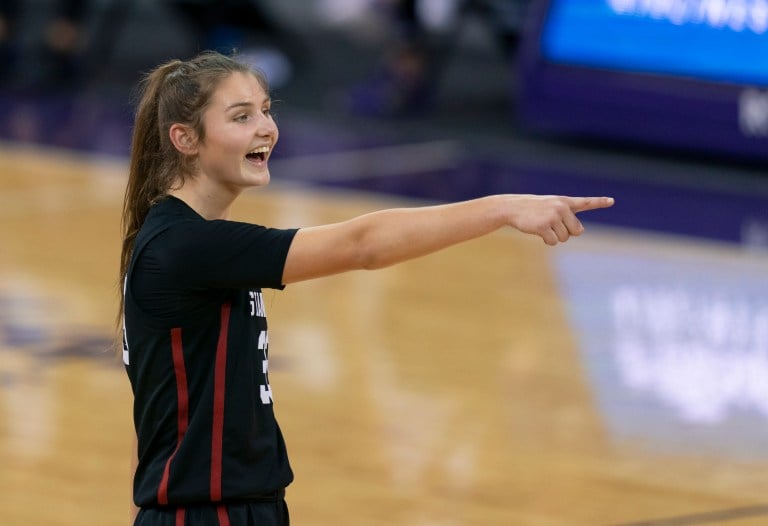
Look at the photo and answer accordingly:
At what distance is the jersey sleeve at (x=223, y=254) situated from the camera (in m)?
2.43

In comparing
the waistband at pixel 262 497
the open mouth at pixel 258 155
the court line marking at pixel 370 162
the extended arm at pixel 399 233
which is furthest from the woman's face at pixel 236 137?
the court line marking at pixel 370 162

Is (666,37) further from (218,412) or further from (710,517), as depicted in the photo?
(218,412)

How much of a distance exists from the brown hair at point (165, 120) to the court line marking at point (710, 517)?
188 centimetres

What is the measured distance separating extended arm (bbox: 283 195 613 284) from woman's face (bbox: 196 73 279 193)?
15 centimetres

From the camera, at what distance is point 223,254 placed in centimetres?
245

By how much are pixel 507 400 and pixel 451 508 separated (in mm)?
1019

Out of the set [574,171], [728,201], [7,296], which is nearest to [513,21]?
[574,171]

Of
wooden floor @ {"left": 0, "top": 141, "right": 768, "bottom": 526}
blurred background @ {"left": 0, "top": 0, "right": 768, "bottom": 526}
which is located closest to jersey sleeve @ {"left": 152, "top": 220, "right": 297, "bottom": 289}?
blurred background @ {"left": 0, "top": 0, "right": 768, "bottom": 526}

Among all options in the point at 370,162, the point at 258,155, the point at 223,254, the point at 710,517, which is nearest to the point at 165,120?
the point at 258,155

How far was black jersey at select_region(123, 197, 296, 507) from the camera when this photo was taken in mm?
2504

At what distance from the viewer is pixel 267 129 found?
253 centimetres

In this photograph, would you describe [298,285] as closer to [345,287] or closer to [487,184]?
[345,287]

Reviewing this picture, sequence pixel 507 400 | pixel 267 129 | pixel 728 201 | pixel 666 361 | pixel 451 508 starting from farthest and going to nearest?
pixel 728 201 → pixel 666 361 → pixel 507 400 → pixel 451 508 → pixel 267 129

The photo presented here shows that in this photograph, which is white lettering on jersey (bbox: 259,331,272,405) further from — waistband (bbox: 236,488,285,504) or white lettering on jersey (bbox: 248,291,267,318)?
waistband (bbox: 236,488,285,504)
